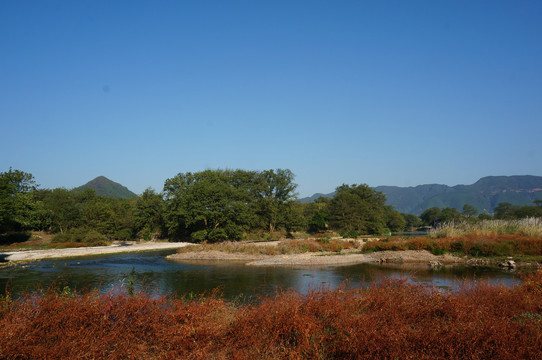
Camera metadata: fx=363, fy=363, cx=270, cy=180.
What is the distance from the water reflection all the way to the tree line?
2187 cm

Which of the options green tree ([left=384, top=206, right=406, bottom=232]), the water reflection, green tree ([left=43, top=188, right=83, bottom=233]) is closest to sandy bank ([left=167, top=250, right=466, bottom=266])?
the water reflection

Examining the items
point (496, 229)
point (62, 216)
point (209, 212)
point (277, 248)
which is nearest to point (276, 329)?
point (277, 248)

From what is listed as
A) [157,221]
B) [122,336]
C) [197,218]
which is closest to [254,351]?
[122,336]

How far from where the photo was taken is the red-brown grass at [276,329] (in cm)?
606

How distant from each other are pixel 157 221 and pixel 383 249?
135 ft

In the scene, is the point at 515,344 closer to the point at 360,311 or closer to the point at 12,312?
the point at 360,311

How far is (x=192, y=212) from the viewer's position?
54.0 meters

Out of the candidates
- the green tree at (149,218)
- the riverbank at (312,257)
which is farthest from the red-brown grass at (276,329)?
the green tree at (149,218)

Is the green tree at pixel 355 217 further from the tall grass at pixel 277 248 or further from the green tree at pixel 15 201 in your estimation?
the green tree at pixel 15 201

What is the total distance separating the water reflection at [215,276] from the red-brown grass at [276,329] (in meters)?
10.0

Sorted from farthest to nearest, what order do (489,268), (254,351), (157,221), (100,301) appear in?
(157,221), (489,268), (100,301), (254,351)

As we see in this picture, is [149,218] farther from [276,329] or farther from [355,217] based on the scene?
[276,329]

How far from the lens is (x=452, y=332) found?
6363 mm

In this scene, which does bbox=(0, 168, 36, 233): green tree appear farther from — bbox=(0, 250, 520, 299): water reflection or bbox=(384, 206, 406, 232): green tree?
bbox=(384, 206, 406, 232): green tree
